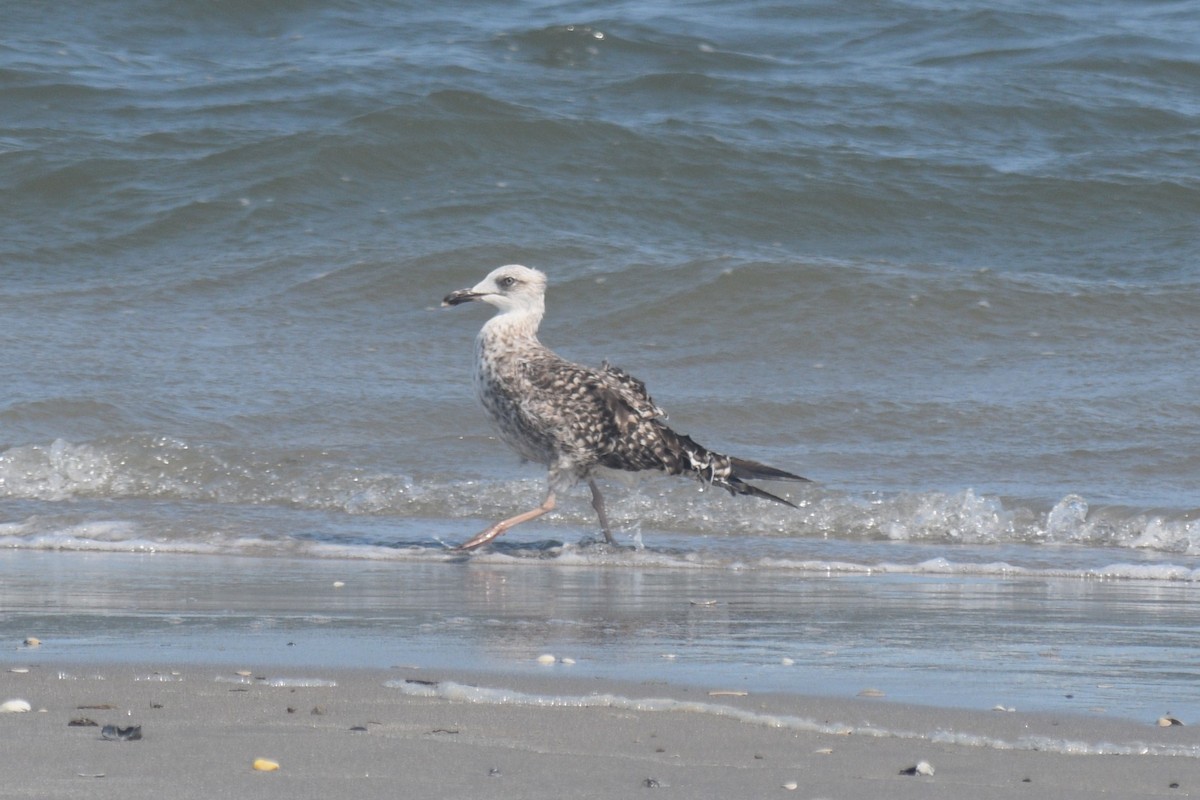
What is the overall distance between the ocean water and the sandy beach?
921mm

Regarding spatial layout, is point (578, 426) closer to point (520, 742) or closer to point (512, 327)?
point (512, 327)

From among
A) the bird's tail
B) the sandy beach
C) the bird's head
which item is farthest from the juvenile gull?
the sandy beach

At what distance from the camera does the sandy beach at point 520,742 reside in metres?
2.85

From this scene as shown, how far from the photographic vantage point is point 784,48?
17.9 meters

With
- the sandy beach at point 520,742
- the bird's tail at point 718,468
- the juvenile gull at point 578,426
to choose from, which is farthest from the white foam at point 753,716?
the bird's tail at point 718,468

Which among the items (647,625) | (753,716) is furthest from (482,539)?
(753,716)

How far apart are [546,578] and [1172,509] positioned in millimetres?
2753

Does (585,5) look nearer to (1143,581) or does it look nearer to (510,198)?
(510,198)

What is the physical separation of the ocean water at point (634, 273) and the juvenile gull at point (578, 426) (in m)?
0.29

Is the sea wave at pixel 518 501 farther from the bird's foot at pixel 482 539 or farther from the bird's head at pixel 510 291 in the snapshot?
the bird's head at pixel 510 291

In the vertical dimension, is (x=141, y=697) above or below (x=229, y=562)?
above

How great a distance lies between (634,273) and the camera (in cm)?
1220

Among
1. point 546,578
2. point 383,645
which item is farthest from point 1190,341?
point 383,645

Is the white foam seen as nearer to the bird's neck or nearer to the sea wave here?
the bird's neck
